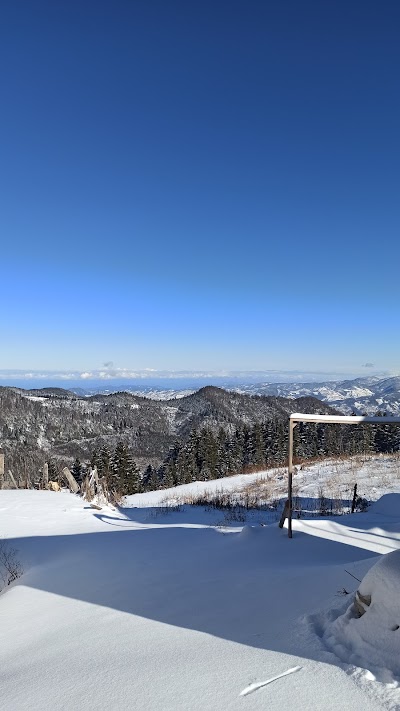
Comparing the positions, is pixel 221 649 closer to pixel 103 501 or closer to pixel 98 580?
pixel 98 580

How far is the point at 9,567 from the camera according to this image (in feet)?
22.0

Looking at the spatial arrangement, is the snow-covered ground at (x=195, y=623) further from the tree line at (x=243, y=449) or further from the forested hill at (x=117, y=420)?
the forested hill at (x=117, y=420)

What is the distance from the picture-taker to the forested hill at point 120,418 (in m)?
136

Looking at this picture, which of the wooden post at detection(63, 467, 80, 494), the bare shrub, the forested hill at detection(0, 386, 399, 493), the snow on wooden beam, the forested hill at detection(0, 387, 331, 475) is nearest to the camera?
the bare shrub

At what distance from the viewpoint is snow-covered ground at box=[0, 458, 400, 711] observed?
276cm

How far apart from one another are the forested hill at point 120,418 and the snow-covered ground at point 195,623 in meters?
120

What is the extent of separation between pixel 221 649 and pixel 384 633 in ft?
4.03

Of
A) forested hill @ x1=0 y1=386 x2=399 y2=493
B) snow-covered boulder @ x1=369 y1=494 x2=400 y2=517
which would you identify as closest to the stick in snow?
snow-covered boulder @ x1=369 y1=494 x2=400 y2=517

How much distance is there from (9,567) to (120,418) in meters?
160

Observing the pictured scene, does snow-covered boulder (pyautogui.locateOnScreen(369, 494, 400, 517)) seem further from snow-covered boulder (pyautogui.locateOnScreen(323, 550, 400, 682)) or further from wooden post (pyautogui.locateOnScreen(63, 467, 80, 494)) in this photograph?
wooden post (pyautogui.locateOnScreen(63, 467, 80, 494))

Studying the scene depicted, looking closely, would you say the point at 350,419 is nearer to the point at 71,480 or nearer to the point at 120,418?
the point at 71,480

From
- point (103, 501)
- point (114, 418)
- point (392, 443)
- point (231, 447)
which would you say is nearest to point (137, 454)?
point (114, 418)

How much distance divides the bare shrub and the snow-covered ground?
0.16 m

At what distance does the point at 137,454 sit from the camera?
431 feet
